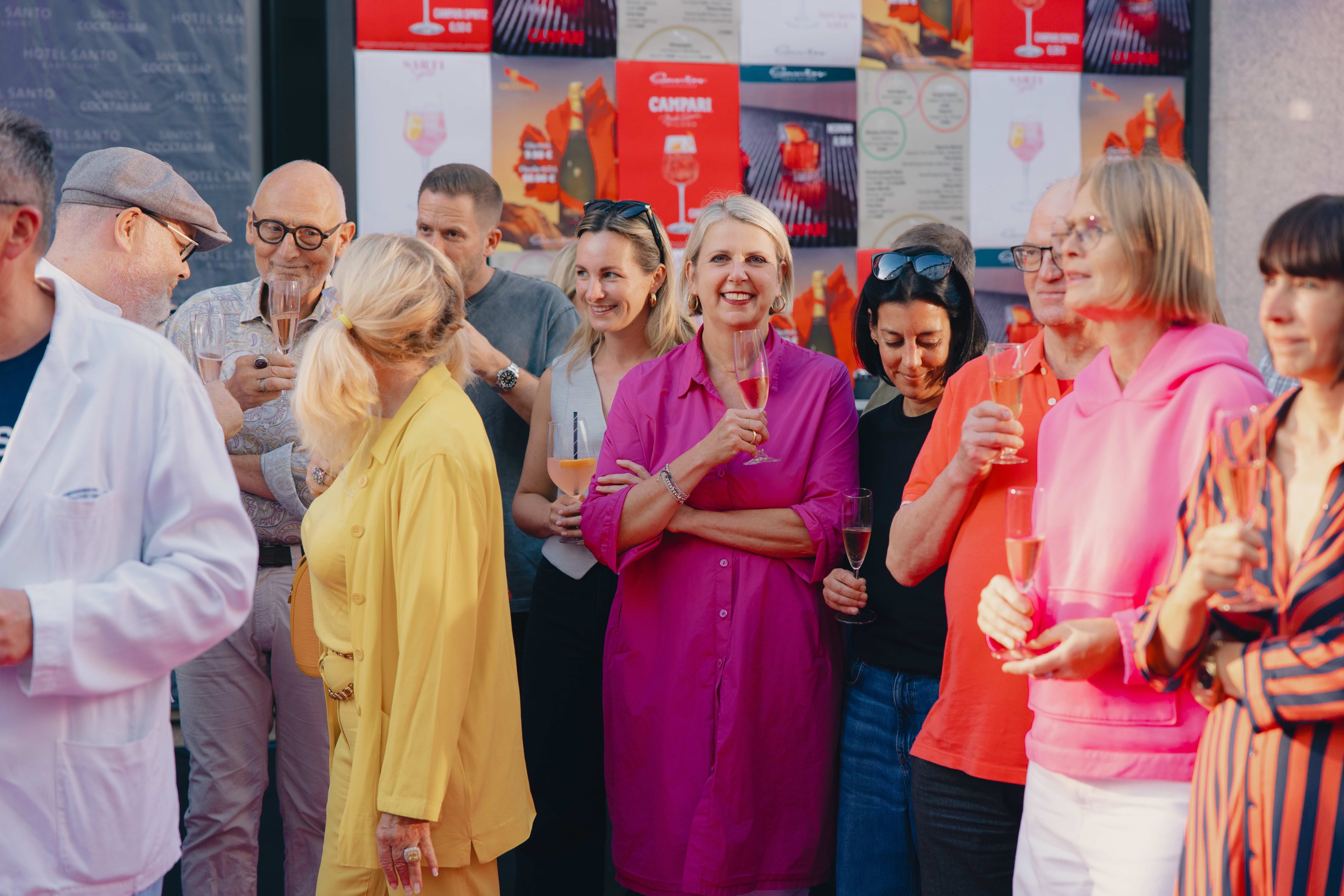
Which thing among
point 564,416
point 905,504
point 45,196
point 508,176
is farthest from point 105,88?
point 905,504

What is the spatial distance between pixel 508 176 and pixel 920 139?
1685 mm

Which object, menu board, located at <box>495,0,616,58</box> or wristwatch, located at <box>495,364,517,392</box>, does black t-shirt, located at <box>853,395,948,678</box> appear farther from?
menu board, located at <box>495,0,616,58</box>

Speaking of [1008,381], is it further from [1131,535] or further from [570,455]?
[570,455]

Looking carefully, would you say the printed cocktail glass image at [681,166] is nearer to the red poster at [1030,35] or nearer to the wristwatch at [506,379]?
the red poster at [1030,35]

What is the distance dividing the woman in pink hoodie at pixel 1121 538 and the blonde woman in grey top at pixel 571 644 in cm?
134

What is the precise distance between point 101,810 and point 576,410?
167 centimetres

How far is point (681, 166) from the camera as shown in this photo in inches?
172

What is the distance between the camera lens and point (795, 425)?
2.56 m

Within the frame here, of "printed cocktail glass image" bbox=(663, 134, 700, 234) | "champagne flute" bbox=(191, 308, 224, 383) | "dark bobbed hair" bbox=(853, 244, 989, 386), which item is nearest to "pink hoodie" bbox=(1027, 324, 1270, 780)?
"dark bobbed hair" bbox=(853, 244, 989, 386)

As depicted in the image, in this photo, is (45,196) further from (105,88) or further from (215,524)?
(105,88)

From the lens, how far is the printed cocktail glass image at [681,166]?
434 cm

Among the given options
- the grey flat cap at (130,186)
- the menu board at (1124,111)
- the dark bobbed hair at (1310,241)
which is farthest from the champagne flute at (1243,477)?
the menu board at (1124,111)

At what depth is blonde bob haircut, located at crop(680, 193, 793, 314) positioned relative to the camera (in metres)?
2.68

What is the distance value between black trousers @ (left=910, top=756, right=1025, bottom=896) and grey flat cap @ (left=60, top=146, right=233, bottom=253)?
7.25 feet
